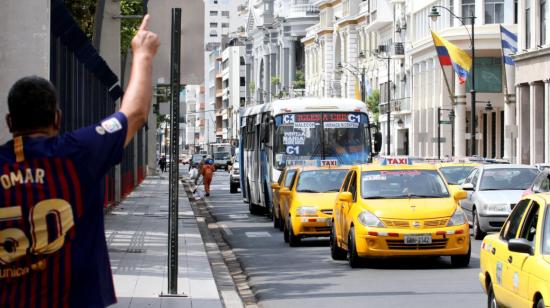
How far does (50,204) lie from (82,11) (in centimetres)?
4063

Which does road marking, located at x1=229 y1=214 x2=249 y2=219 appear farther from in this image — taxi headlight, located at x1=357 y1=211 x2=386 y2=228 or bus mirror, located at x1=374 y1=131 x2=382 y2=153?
taxi headlight, located at x1=357 y1=211 x2=386 y2=228

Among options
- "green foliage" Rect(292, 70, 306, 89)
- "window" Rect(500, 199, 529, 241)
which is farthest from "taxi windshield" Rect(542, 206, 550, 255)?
"green foliage" Rect(292, 70, 306, 89)

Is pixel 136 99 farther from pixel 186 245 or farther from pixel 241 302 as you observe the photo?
pixel 186 245

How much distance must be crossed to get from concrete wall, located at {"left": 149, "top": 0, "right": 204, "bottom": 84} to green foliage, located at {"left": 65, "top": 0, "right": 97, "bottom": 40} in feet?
90.8

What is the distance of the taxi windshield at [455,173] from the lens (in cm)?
3338

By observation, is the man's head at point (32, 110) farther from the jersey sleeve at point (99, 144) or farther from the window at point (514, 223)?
the window at point (514, 223)

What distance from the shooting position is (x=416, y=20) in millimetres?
95312

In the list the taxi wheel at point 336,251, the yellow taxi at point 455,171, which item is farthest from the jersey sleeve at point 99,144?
the yellow taxi at point 455,171

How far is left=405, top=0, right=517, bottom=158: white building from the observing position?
80062mm

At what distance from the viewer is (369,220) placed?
1959 cm

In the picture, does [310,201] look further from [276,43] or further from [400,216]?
[276,43]

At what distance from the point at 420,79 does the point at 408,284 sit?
7816 cm

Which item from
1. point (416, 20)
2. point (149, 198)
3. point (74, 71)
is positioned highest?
point (416, 20)

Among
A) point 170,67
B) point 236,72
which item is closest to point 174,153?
point 170,67
